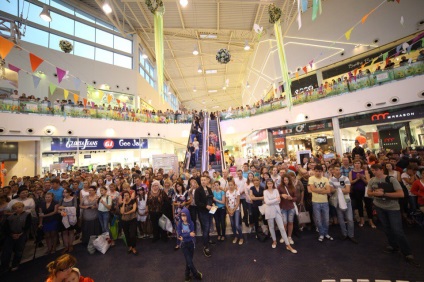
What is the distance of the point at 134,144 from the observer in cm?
1606

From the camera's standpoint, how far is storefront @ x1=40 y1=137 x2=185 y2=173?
1206cm

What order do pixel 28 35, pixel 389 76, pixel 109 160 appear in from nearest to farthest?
pixel 389 76, pixel 28 35, pixel 109 160

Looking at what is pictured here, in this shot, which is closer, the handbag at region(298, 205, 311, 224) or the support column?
the handbag at region(298, 205, 311, 224)

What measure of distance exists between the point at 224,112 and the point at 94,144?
11.0 meters

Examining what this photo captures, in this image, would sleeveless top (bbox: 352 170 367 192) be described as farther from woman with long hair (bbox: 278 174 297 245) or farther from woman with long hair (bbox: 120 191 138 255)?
woman with long hair (bbox: 120 191 138 255)

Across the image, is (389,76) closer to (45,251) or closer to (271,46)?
(271,46)

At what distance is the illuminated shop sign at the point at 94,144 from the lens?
12.5 metres

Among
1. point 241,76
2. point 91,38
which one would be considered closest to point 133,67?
point 91,38

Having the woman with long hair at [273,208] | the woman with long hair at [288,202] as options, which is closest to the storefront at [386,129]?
the woman with long hair at [288,202]

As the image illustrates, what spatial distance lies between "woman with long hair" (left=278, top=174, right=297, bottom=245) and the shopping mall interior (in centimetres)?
49

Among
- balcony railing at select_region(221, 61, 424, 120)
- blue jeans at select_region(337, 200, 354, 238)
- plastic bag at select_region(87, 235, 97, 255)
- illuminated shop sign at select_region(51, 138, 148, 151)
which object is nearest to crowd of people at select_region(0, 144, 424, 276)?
blue jeans at select_region(337, 200, 354, 238)

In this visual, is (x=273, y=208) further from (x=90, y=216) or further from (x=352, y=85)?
(x=352, y=85)

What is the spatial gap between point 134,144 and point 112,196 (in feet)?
38.1

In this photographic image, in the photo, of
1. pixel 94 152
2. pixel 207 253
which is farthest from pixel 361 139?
pixel 94 152
